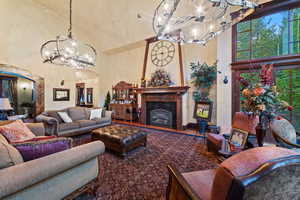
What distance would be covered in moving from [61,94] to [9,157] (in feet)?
16.9

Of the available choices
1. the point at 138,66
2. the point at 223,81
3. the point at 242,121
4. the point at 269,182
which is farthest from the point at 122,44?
the point at 269,182

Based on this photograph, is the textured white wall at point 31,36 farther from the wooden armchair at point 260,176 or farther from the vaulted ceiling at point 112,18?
the wooden armchair at point 260,176

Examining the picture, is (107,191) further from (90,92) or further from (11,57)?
(90,92)

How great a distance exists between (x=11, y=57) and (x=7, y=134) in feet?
12.8

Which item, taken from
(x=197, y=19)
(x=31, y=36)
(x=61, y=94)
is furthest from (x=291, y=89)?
(x=31, y=36)

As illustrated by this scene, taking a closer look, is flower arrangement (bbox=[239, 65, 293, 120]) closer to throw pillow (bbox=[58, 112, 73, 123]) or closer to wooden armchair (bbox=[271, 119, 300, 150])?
wooden armchair (bbox=[271, 119, 300, 150])

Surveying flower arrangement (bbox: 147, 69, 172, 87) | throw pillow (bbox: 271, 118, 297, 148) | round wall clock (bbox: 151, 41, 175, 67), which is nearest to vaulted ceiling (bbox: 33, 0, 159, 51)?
round wall clock (bbox: 151, 41, 175, 67)

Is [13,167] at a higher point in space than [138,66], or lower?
lower

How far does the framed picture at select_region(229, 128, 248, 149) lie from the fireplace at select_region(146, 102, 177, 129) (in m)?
2.93

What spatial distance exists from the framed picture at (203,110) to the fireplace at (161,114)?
92 centimetres

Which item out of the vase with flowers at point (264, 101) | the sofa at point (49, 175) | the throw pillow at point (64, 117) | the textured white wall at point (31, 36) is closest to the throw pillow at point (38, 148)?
the sofa at point (49, 175)

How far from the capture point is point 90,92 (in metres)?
7.52

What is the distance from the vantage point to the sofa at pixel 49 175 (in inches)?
35.7

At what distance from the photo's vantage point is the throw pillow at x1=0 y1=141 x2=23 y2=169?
0.98m
